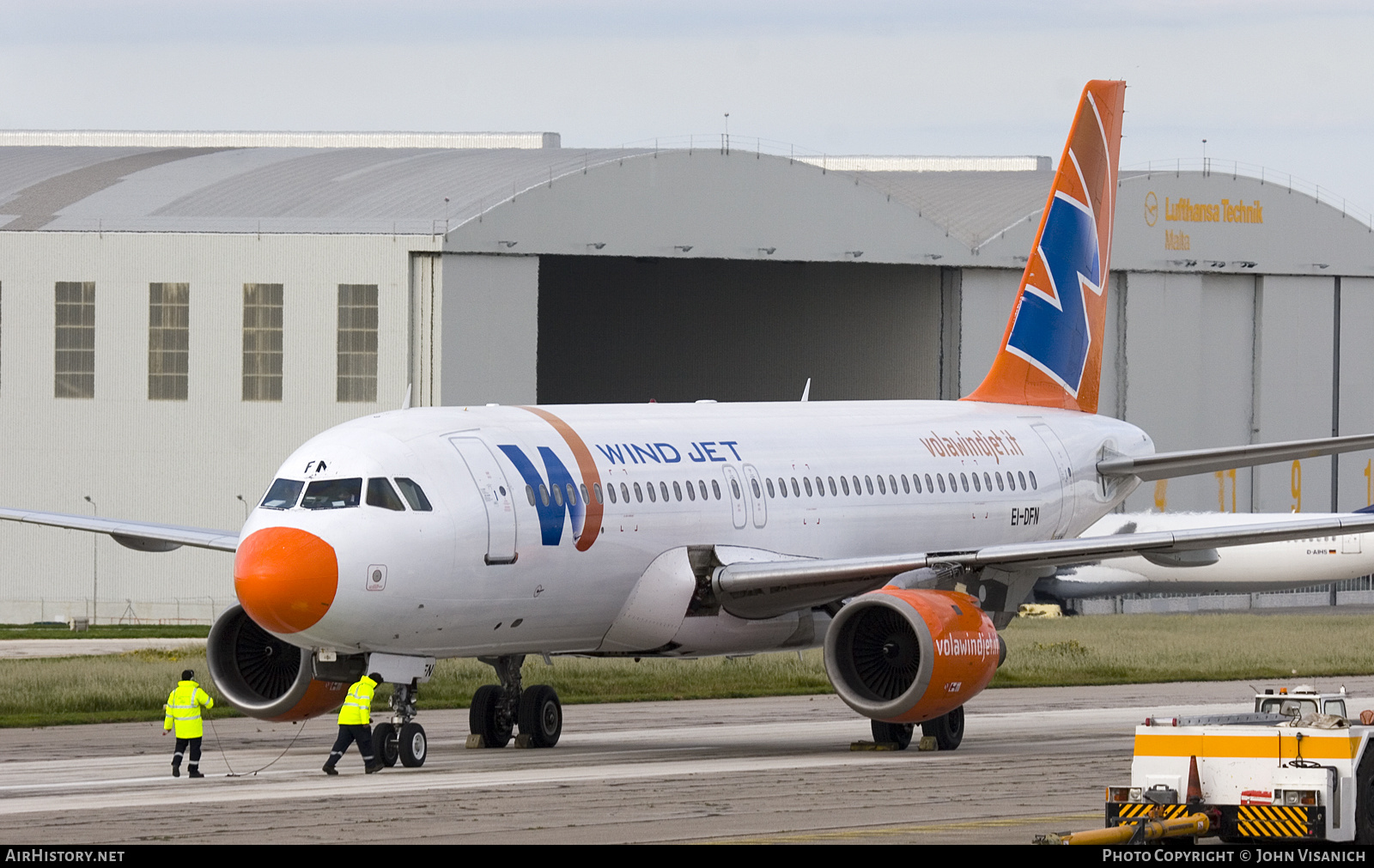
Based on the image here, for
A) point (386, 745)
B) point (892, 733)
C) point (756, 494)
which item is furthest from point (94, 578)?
point (386, 745)

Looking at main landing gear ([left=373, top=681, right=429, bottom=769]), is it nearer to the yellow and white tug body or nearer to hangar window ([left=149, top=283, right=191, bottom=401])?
the yellow and white tug body

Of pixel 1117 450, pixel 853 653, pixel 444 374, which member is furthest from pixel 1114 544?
pixel 444 374

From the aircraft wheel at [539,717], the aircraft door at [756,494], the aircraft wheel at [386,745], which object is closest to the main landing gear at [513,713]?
the aircraft wheel at [539,717]

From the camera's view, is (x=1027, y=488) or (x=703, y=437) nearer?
(x=703, y=437)

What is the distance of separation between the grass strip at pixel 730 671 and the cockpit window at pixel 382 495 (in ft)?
41.3

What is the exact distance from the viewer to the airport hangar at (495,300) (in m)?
62.8

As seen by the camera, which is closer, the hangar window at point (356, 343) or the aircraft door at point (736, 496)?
the aircraft door at point (736, 496)

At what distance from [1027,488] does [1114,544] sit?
741 centimetres

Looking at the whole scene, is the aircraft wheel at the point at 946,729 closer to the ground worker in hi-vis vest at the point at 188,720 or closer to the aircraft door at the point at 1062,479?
the aircraft door at the point at 1062,479

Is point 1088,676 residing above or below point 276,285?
below

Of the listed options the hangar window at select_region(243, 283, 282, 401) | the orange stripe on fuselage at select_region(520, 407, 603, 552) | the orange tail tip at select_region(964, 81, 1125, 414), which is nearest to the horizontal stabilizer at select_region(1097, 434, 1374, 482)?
the orange tail tip at select_region(964, 81, 1125, 414)
